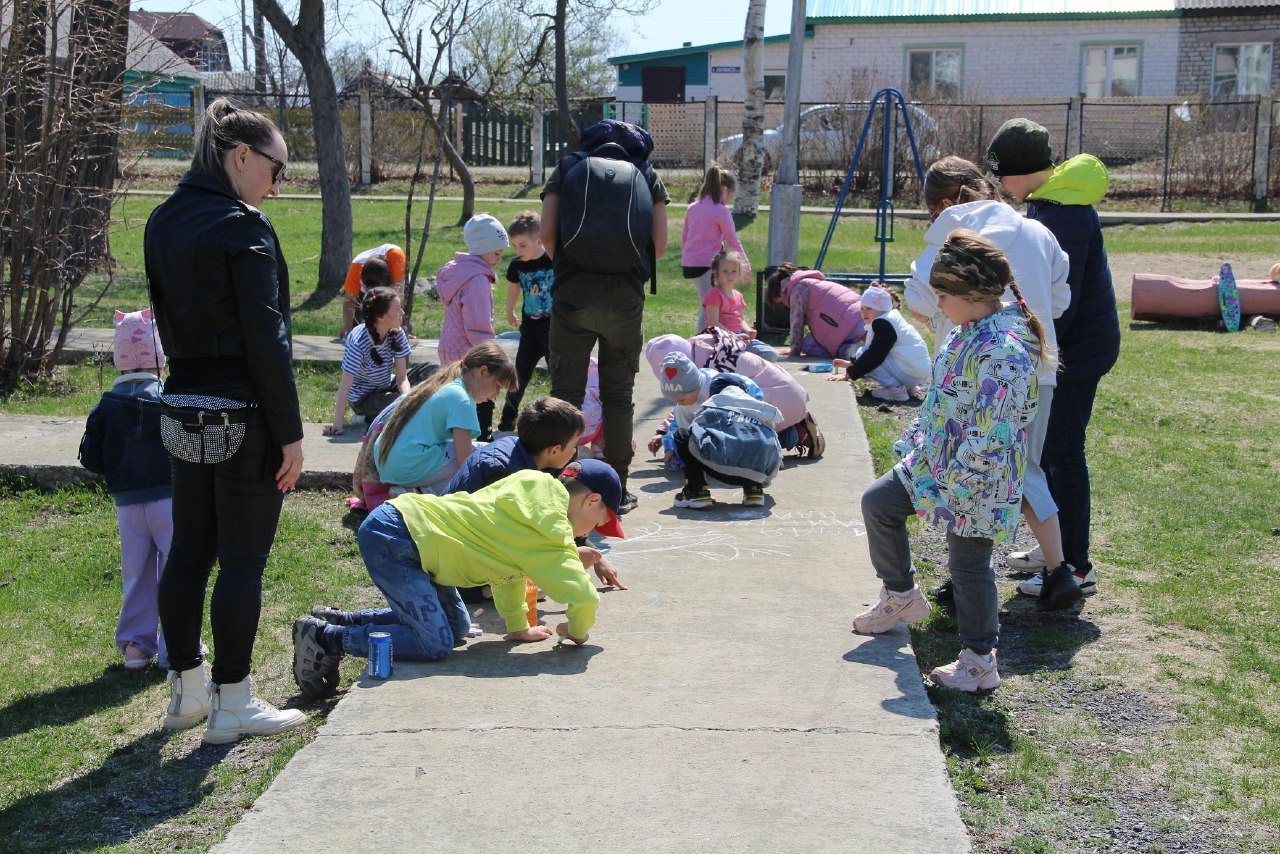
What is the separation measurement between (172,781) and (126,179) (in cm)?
640

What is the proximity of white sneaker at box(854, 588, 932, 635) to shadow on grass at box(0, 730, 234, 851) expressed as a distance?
85.3 inches

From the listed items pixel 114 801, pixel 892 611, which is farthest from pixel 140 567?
pixel 892 611

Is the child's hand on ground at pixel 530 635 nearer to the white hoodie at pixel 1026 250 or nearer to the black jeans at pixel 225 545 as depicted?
the black jeans at pixel 225 545

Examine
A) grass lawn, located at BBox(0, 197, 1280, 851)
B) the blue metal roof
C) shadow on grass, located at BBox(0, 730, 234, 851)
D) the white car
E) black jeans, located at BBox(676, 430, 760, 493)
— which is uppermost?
the blue metal roof

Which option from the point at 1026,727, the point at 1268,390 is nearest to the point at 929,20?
the point at 1268,390

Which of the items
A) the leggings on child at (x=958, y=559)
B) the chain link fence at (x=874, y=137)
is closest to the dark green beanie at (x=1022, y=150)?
the leggings on child at (x=958, y=559)

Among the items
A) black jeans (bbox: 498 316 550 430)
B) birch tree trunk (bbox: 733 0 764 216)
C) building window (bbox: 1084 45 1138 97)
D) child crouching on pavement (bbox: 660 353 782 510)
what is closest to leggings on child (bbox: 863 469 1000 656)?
child crouching on pavement (bbox: 660 353 782 510)

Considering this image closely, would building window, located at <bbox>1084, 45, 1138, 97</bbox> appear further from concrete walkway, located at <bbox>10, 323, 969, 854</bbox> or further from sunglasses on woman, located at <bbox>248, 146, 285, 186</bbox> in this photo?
sunglasses on woman, located at <bbox>248, 146, 285, 186</bbox>

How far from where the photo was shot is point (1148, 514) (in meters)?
6.38

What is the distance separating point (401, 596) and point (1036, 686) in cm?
215

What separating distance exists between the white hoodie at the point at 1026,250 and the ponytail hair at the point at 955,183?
110 mm

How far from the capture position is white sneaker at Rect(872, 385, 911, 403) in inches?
363

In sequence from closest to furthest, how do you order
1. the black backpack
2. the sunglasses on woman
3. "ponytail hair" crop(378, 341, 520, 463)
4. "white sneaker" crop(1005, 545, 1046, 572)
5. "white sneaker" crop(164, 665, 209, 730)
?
the sunglasses on woman, "white sneaker" crop(164, 665, 209, 730), "white sneaker" crop(1005, 545, 1046, 572), "ponytail hair" crop(378, 341, 520, 463), the black backpack

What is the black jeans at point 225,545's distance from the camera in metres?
3.78
